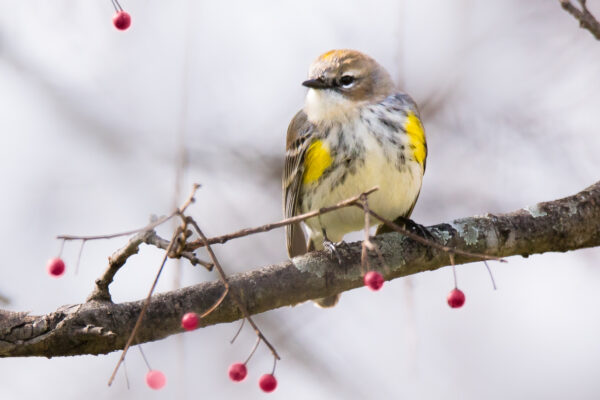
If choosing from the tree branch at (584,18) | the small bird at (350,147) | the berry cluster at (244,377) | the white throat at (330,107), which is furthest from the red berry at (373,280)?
the white throat at (330,107)

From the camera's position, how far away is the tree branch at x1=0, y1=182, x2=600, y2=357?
10.3 ft

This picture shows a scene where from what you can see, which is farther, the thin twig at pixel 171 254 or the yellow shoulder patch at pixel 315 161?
the yellow shoulder patch at pixel 315 161

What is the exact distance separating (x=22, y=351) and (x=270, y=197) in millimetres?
3501

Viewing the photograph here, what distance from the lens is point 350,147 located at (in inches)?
173

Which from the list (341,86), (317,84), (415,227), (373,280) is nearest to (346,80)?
(341,86)

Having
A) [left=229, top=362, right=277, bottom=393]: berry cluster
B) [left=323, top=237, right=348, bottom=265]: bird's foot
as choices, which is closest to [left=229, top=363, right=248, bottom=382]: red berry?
[left=229, top=362, right=277, bottom=393]: berry cluster

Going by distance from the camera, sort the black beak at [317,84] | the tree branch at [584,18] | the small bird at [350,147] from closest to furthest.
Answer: the tree branch at [584,18] → the small bird at [350,147] → the black beak at [317,84]

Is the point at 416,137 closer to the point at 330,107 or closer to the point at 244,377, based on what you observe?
the point at 330,107

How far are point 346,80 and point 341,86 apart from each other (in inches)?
2.2

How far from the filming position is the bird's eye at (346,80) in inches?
187

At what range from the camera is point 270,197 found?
21.2 feet

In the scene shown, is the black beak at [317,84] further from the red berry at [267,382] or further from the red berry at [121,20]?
the red berry at [267,382]

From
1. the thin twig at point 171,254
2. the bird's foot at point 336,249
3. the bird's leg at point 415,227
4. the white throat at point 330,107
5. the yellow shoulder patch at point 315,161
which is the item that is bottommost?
the thin twig at point 171,254

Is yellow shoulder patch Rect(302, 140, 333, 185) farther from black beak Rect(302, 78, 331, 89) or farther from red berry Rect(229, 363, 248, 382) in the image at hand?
red berry Rect(229, 363, 248, 382)
